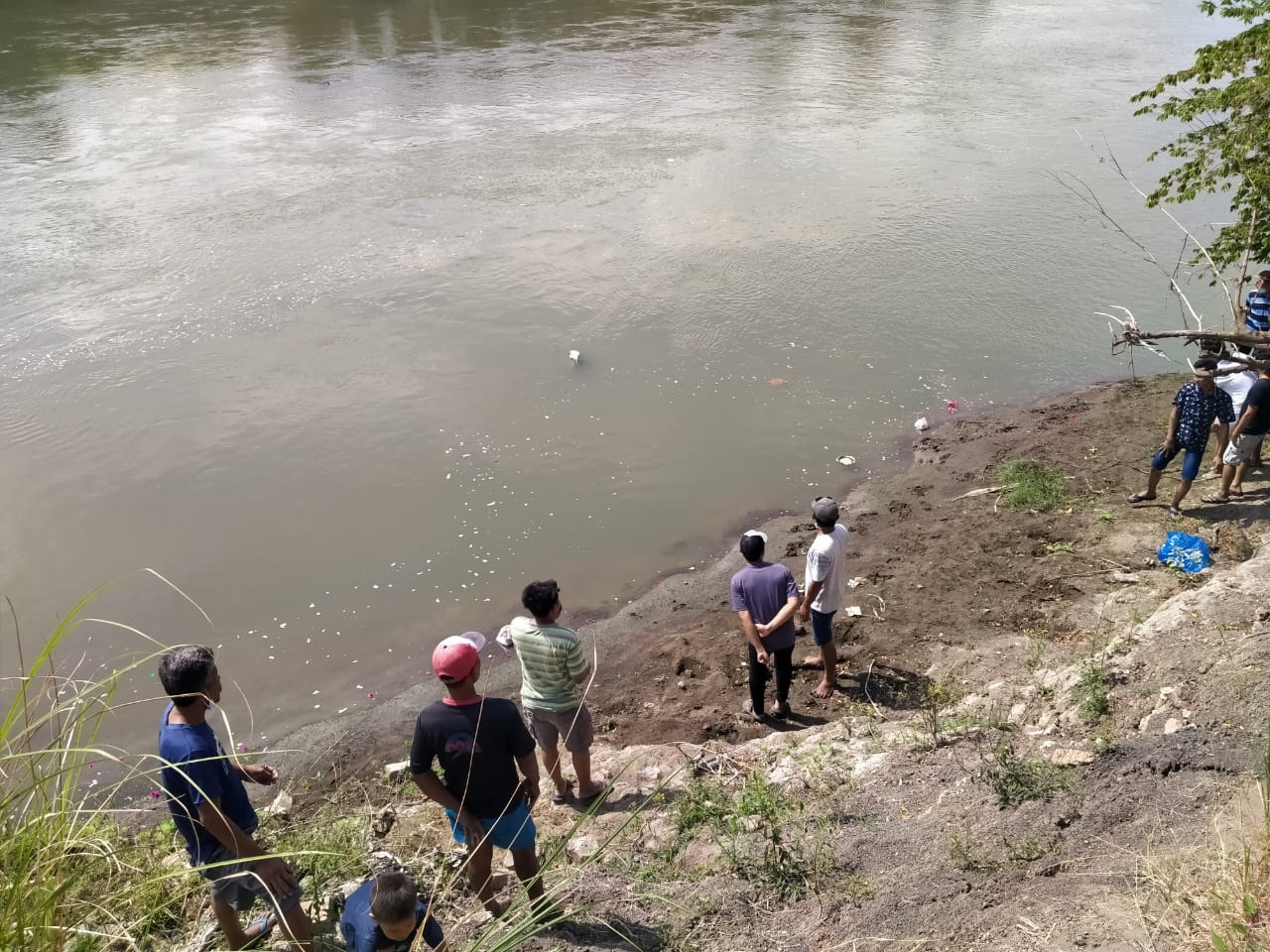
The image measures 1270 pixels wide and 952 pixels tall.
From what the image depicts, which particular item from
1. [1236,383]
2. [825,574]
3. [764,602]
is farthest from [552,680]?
[1236,383]

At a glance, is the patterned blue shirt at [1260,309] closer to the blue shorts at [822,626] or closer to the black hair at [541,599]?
the blue shorts at [822,626]

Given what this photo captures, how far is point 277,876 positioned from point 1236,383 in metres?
8.71

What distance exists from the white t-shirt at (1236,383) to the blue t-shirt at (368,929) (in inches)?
310

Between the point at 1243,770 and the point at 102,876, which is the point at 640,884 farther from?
the point at 1243,770

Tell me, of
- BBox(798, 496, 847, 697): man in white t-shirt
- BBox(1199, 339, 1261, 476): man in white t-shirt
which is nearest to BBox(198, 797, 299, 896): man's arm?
BBox(798, 496, 847, 697): man in white t-shirt

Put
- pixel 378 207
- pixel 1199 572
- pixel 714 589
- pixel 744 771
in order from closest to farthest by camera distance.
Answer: pixel 744 771 → pixel 1199 572 → pixel 714 589 → pixel 378 207

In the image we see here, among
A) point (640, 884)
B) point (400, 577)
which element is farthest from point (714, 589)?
point (640, 884)

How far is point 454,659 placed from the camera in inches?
152

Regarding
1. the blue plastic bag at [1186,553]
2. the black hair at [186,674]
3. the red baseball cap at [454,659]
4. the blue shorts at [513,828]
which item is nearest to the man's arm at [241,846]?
the black hair at [186,674]

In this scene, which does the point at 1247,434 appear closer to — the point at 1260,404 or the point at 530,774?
the point at 1260,404

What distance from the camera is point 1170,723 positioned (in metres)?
4.46

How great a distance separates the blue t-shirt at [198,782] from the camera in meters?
3.46

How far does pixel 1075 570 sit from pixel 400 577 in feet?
19.4

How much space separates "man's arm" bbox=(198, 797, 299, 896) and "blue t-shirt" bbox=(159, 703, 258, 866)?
0.17ft
